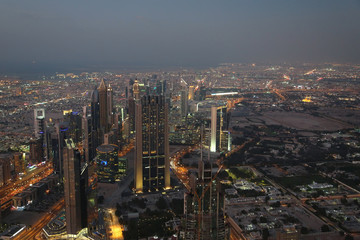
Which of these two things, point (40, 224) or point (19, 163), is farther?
point (19, 163)

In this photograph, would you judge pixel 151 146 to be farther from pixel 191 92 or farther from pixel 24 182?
pixel 191 92

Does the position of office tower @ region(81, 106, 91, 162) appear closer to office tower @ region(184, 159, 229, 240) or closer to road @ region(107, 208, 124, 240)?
road @ region(107, 208, 124, 240)

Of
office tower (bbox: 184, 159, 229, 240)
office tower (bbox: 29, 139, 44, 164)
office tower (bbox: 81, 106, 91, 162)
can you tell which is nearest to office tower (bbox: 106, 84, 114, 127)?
office tower (bbox: 81, 106, 91, 162)

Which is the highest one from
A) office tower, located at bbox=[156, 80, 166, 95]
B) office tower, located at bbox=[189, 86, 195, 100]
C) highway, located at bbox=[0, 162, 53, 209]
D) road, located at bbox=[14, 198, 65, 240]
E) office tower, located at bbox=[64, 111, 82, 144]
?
office tower, located at bbox=[156, 80, 166, 95]

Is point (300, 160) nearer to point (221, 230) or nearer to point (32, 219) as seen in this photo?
point (221, 230)

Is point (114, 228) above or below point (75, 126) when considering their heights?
below

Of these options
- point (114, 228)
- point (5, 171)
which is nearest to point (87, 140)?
point (5, 171)

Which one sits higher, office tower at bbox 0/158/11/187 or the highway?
office tower at bbox 0/158/11/187
